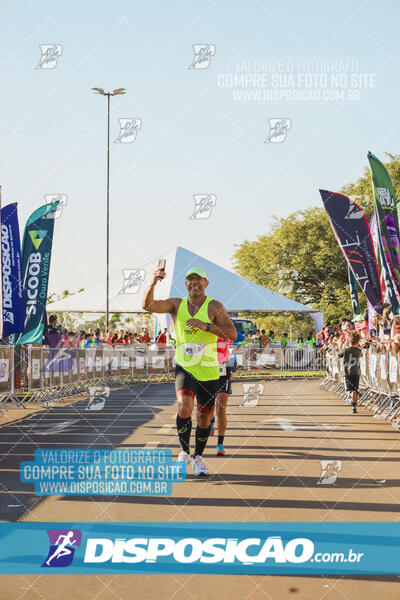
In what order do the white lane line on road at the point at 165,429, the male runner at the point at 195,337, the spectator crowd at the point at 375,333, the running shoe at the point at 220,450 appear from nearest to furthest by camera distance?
1. the male runner at the point at 195,337
2. the running shoe at the point at 220,450
3. the white lane line on road at the point at 165,429
4. the spectator crowd at the point at 375,333

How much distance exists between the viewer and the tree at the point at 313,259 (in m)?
58.7

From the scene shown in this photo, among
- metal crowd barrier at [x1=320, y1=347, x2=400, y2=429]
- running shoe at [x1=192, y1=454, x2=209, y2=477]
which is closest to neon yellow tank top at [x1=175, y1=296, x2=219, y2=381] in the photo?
running shoe at [x1=192, y1=454, x2=209, y2=477]

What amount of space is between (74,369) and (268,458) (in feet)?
39.2

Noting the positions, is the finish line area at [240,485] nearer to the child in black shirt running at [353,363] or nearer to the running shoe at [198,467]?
the running shoe at [198,467]

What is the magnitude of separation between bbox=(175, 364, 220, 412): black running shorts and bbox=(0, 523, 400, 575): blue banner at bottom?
7.64ft

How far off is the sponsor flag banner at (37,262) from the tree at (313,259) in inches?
1528

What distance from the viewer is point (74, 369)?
21.4 m

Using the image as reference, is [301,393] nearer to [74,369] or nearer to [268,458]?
[74,369]

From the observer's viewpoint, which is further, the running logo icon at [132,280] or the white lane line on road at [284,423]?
the running logo icon at [132,280]

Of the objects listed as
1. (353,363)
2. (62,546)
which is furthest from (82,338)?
(62,546)

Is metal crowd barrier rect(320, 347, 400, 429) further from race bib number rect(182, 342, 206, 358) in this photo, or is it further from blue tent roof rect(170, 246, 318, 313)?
blue tent roof rect(170, 246, 318, 313)

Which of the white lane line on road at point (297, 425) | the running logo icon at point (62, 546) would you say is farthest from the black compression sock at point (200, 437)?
the white lane line on road at point (297, 425)

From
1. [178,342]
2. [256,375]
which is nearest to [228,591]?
[178,342]

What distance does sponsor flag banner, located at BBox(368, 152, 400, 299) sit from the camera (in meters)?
17.5
